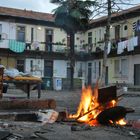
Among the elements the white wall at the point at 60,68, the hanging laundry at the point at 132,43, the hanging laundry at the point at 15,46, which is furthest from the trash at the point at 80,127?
the white wall at the point at 60,68

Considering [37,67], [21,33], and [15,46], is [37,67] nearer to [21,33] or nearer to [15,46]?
[15,46]

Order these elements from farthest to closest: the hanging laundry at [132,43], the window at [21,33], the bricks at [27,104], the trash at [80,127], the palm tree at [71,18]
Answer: the window at [21,33]
the palm tree at [71,18]
the hanging laundry at [132,43]
the bricks at [27,104]
the trash at [80,127]

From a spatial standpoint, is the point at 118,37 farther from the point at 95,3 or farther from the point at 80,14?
the point at 95,3

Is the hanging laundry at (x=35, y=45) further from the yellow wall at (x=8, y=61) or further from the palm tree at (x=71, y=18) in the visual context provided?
the palm tree at (x=71, y=18)

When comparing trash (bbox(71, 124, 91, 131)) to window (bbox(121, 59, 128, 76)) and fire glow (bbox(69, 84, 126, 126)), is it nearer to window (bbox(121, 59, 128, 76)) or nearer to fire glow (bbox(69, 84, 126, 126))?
fire glow (bbox(69, 84, 126, 126))

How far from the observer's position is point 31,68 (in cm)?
5056

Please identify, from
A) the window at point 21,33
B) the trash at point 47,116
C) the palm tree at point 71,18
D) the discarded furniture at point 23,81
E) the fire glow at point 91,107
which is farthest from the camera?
the window at point 21,33

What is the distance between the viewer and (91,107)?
36.7ft

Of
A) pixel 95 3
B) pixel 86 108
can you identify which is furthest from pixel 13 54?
pixel 86 108

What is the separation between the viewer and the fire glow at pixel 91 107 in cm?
1094

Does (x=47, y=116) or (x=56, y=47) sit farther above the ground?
(x=56, y=47)

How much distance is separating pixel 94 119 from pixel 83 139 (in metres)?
2.48

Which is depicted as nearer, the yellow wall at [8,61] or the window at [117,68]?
the window at [117,68]

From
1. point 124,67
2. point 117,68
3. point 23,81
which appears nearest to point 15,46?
point 117,68
